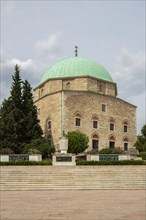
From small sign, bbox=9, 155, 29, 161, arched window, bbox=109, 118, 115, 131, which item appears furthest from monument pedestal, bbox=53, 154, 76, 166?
arched window, bbox=109, 118, 115, 131

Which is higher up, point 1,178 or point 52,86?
point 52,86

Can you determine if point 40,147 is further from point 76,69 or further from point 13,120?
point 76,69

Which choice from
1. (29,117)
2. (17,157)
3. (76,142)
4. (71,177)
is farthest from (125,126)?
(71,177)

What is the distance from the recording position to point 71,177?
1933 centimetres

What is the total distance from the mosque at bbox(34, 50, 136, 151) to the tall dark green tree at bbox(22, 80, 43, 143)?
8.62ft

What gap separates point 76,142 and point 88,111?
17.1 ft

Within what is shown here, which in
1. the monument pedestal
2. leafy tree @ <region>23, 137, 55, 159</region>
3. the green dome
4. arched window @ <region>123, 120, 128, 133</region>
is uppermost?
the green dome

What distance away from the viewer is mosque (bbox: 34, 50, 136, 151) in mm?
34000

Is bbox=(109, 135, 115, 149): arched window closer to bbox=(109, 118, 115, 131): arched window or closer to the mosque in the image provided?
the mosque

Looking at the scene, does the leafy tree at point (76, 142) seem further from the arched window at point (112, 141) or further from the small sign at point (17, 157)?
the small sign at point (17, 157)

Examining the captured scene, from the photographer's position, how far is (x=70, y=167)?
20.4 metres

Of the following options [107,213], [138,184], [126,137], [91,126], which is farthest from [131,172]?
[126,137]

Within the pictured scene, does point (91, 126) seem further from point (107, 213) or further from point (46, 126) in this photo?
point (107, 213)

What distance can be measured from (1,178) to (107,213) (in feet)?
35.7
